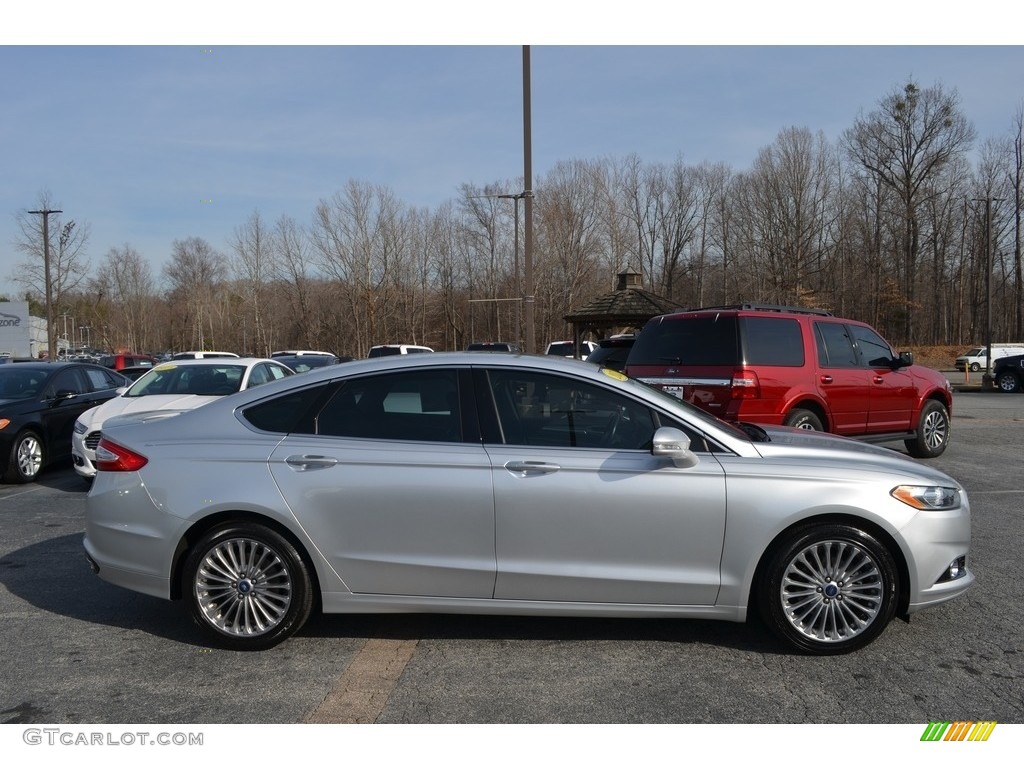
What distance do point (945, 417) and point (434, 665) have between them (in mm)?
9499

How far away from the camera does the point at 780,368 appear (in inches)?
336

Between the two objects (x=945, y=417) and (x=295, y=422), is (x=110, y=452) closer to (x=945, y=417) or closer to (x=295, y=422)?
(x=295, y=422)

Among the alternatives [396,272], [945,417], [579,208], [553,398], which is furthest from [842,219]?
[553,398]

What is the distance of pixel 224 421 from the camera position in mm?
4438

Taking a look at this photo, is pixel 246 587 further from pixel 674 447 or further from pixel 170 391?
pixel 170 391

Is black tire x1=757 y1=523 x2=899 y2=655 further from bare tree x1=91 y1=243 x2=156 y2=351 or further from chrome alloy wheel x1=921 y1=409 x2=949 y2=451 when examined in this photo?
bare tree x1=91 y1=243 x2=156 y2=351

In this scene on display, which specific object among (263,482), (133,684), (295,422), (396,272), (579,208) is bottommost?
(133,684)

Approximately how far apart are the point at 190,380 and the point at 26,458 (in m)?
2.29

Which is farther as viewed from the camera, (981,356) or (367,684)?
(981,356)

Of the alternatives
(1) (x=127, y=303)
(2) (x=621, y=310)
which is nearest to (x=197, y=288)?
(1) (x=127, y=303)

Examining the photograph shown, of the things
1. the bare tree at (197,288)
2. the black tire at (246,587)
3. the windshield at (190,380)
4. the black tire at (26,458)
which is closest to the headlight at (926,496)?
the black tire at (246,587)

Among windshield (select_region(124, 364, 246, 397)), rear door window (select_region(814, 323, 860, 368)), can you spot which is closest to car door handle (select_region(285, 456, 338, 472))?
windshield (select_region(124, 364, 246, 397))

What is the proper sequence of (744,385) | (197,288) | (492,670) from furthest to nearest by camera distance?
(197,288)
(744,385)
(492,670)

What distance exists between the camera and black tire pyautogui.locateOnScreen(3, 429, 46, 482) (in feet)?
32.3
